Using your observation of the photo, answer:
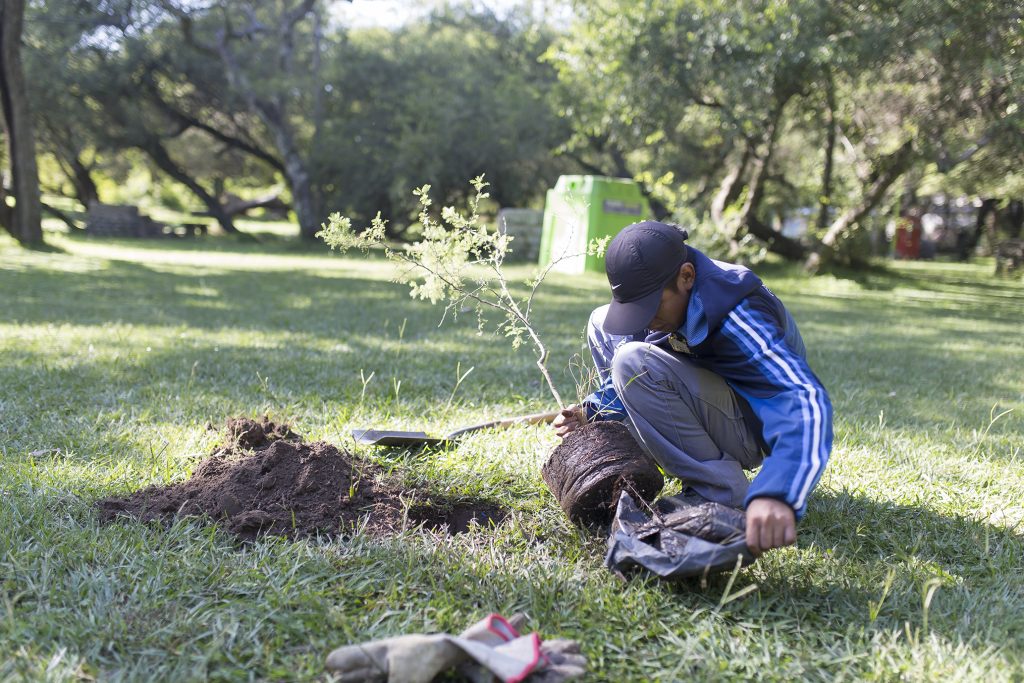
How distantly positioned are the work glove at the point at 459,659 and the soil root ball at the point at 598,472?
78cm

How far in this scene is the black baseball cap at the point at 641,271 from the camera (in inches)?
95.8

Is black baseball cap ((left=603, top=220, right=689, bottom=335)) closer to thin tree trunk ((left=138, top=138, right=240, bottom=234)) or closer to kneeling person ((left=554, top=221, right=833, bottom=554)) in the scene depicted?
kneeling person ((left=554, top=221, right=833, bottom=554))

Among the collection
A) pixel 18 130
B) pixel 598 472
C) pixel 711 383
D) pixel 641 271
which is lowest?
pixel 598 472

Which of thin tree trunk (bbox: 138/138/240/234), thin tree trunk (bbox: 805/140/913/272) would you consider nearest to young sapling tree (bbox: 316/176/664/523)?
thin tree trunk (bbox: 805/140/913/272)

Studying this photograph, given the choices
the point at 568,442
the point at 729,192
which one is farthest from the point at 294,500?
the point at 729,192

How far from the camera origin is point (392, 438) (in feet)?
10.9

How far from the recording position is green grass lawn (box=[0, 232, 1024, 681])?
200 centimetres

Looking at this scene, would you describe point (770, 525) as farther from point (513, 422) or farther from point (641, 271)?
point (513, 422)

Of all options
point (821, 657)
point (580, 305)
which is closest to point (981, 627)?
point (821, 657)

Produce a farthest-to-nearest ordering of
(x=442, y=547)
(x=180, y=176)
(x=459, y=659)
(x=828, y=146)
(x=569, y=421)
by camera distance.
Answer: (x=180, y=176) < (x=828, y=146) < (x=569, y=421) < (x=442, y=547) < (x=459, y=659)

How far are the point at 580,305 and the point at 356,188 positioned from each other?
43.1 feet

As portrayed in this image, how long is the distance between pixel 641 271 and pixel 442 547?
1083mm

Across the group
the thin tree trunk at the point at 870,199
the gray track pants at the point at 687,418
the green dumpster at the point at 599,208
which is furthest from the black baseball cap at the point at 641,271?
the thin tree trunk at the point at 870,199

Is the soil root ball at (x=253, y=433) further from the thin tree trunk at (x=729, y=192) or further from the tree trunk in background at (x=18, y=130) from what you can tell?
the tree trunk in background at (x=18, y=130)
